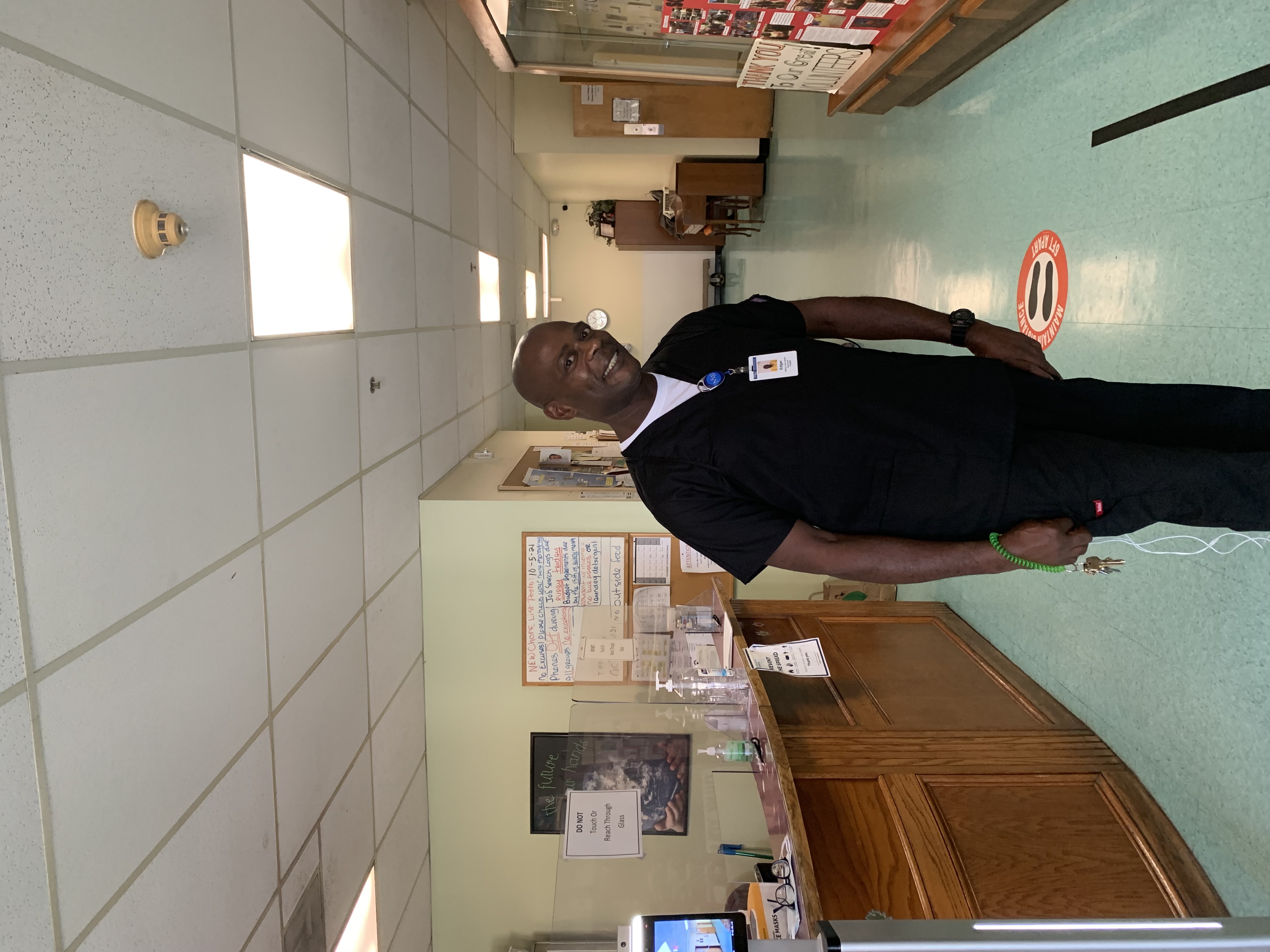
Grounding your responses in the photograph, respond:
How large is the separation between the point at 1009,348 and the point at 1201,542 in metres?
0.79

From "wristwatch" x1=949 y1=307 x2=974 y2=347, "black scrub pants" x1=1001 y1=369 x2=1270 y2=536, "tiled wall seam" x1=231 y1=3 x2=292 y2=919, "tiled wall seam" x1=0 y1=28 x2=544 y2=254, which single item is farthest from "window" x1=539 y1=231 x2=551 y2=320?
"black scrub pants" x1=1001 y1=369 x2=1270 y2=536

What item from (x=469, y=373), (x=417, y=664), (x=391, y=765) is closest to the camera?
(x=391, y=765)


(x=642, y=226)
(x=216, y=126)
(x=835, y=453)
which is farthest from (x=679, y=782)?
(x=642, y=226)

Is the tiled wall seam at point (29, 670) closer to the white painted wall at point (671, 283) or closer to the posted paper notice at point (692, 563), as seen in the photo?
the posted paper notice at point (692, 563)

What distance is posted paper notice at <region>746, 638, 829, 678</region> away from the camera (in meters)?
2.65

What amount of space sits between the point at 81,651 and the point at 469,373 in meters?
3.05

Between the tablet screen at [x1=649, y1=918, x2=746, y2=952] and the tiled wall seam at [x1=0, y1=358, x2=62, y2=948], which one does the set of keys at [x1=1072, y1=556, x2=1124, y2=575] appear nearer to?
the tablet screen at [x1=649, y1=918, x2=746, y2=952]

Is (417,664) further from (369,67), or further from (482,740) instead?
(369,67)

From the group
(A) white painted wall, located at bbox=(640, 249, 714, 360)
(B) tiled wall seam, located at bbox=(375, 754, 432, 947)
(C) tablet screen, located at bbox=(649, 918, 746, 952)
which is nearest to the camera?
(C) tablet screen, located at bbox=(649, 918, 746, 952)

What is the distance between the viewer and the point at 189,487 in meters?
1.45

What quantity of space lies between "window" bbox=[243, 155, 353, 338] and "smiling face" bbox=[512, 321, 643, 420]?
0.60 meters

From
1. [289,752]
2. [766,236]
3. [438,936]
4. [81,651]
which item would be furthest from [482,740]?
[766,236]

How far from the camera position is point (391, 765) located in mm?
2957

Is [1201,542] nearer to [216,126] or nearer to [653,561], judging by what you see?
[653,561]
